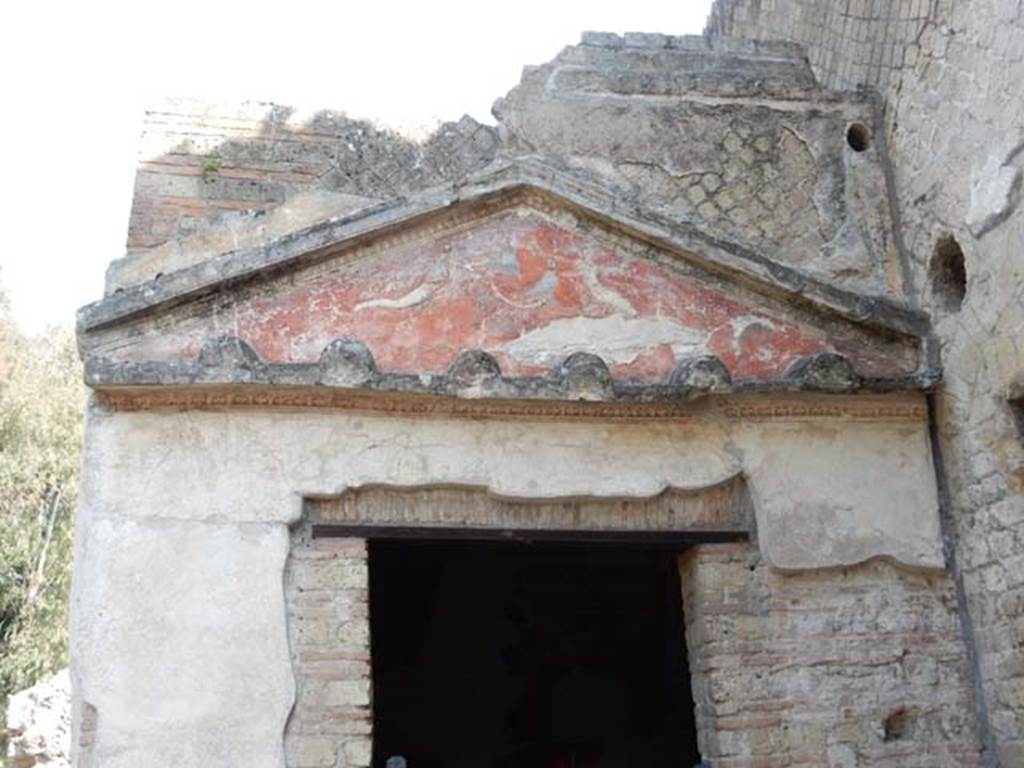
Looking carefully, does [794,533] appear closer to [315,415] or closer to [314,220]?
[315,415]

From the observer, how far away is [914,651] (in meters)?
4.46

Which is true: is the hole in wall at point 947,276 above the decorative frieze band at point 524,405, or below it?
above

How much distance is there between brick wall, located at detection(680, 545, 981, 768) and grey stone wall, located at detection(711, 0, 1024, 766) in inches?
5.8

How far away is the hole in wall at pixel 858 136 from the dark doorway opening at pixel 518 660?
10.1ft

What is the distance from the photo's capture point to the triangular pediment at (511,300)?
4355 millimetres

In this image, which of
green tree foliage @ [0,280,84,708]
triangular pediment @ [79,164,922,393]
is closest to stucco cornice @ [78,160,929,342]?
triangular pediment @ [79,164,922,393]

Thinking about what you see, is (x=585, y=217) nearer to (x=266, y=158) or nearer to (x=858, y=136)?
(x=858, y=136)

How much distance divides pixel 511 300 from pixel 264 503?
118 centimetres

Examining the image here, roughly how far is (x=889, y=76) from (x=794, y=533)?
6.77ft

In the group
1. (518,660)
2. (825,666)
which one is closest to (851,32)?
(825,666)

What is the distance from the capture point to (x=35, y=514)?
47.3 feet

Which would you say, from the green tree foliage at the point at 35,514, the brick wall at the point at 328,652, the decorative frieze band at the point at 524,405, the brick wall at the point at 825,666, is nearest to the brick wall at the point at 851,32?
the decorative frieze band at the point at 524,405

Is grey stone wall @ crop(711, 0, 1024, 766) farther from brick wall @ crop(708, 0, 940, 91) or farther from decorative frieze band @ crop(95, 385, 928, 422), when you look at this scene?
decorative frieze band @ crop(95, 385, 928, 422)

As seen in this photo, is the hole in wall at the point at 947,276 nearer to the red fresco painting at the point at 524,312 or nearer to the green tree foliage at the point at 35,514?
the red fresco painting at the point at 524,312
